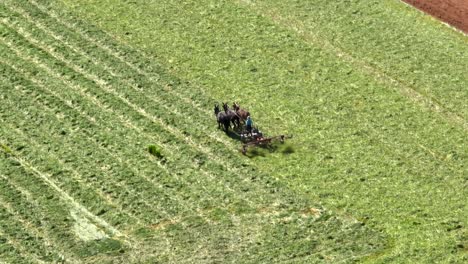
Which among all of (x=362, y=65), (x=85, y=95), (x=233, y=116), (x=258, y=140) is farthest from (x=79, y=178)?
(x=362, y=65)

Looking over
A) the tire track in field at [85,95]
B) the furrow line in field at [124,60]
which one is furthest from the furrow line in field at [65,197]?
the furrow line in field at [124,60]

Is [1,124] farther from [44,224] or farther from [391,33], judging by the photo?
[391,33]

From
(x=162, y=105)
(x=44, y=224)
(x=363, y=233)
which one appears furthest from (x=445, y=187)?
(x=44, y=224)

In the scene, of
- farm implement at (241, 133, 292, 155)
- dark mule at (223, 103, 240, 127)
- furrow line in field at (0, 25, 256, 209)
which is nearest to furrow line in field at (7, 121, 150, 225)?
furrow line in field at (0, 25, 256, 209)

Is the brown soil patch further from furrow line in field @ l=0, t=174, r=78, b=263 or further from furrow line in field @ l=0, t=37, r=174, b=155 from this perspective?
furrow line in field @ l=0, t=174, r=78, b=263

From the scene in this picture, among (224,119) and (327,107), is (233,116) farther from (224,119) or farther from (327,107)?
(327,107)
